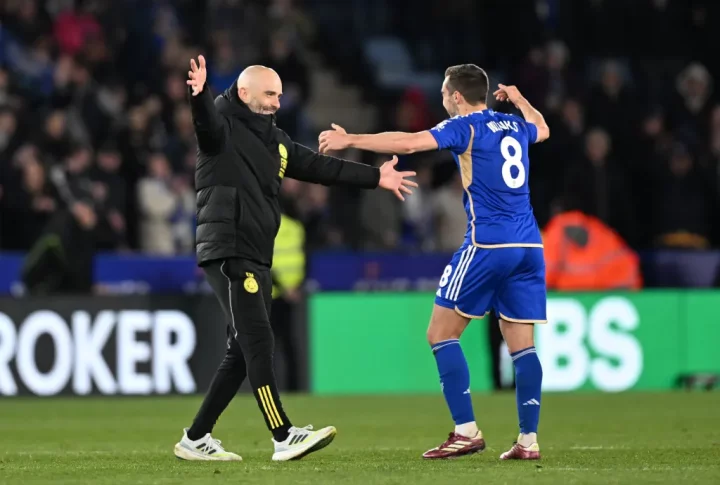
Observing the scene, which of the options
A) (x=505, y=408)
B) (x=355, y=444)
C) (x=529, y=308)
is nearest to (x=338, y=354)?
(x=505, y=408)

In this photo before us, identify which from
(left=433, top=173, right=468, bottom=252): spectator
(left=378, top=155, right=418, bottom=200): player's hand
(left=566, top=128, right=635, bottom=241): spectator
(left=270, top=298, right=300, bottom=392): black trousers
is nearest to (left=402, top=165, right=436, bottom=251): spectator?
(left=433, top=173, right=468, bottom=252): spectator

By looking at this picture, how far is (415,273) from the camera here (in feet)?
55.7

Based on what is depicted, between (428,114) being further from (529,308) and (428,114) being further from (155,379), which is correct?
(529,308)

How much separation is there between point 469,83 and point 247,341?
1.92 metres

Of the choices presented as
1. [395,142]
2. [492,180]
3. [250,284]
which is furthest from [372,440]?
[395,142]

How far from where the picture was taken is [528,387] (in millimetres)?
8367

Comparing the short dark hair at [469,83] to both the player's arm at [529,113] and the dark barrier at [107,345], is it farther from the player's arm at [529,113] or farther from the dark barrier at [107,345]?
the dark barrier at [107,345]

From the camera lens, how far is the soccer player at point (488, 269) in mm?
8352

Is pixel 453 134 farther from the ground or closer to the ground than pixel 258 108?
closer to the ground

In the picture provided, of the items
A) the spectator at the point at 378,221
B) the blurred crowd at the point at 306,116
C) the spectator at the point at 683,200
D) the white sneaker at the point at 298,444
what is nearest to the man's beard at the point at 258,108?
the white sneaker at the point at 298,444

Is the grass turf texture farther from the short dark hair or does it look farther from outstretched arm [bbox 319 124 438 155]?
the short dark hair

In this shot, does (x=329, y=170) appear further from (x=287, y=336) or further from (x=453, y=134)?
(x=287, y=336)

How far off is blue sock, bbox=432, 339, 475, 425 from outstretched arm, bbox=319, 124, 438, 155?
3.83 ft

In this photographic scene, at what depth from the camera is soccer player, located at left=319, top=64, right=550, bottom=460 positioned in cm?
835
